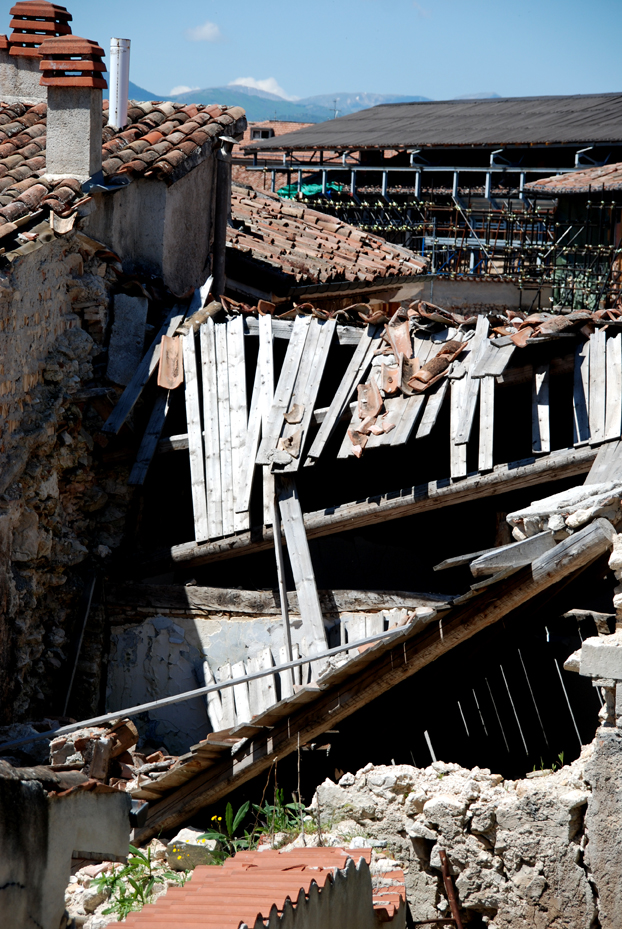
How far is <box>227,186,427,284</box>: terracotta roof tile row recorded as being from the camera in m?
12.5

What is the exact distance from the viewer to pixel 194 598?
28.4 ft

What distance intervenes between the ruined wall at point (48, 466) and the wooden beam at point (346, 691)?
1826mm

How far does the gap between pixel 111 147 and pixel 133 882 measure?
23.8 feet

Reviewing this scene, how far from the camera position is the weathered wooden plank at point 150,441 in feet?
28.6

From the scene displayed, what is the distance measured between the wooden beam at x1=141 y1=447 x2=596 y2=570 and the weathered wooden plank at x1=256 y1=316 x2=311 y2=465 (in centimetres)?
70

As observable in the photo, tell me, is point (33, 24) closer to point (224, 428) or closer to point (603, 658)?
point (224, 428)

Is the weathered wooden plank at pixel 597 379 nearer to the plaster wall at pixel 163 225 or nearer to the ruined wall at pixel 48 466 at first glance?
the ruined wall at pixel 48 466

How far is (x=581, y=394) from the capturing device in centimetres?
758

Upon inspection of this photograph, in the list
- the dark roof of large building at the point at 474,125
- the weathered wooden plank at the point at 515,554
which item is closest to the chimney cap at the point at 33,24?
the weathered wooden plank at the point at 515,554

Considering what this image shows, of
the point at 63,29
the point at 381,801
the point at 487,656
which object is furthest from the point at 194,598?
the point at 63,29

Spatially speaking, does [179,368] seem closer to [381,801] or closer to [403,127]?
[381,801]

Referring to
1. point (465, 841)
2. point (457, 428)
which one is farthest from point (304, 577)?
point (465, 841)

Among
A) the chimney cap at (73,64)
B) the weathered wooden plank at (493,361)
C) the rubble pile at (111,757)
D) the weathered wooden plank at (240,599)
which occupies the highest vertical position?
the chimney cap at (73,64)

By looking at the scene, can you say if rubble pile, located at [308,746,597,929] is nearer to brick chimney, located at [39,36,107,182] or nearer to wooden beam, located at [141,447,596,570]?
wooden beam, located at [141,447,596,570]
